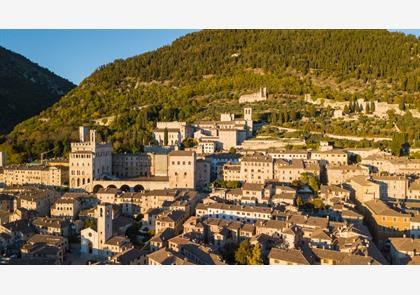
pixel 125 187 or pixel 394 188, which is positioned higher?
pixel 394 188

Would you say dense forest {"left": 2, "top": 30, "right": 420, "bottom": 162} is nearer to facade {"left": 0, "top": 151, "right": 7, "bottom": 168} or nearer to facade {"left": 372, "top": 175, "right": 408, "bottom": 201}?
facade {"left": 0, "top": 151, "right": 7, "bottom": 168}

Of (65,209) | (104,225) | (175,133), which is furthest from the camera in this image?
(175,133)

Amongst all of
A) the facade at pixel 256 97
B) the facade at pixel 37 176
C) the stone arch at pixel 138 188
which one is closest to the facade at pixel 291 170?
the stone arch at pixel 138 188

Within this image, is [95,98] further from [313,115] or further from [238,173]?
[238,173]

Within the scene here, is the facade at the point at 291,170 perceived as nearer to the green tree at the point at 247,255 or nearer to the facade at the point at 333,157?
the facade at the point at 333,157

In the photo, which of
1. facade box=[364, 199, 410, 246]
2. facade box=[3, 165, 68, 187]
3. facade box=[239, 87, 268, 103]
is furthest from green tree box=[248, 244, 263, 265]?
facade box=[239, 87, 268, 103]

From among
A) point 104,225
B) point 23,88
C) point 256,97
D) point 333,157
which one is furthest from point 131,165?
point 23,88

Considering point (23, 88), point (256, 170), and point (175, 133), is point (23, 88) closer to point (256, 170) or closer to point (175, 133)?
point (175, 133)
